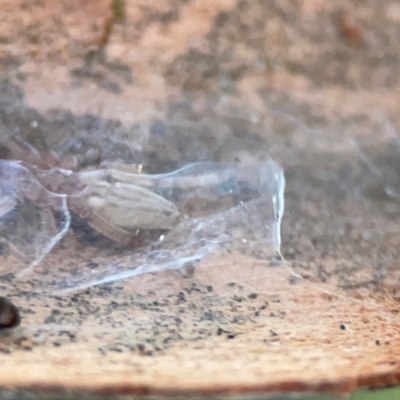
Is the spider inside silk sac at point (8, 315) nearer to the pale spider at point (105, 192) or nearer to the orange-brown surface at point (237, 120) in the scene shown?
the orange-brown surface at point (237, 120)

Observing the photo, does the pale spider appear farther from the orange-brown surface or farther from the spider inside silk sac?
the spider inside silk sac

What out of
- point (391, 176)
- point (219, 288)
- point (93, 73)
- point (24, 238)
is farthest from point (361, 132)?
point (24, 238)

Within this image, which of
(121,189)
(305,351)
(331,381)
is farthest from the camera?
(121,189)

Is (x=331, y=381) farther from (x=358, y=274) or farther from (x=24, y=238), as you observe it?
(x=24, y=238)

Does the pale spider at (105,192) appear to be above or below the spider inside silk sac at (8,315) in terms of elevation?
above

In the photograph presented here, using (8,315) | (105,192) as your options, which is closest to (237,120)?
(105,192)

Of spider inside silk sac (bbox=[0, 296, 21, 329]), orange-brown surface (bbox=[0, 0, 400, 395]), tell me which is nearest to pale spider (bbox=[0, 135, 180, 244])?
orange-brown surface (bbox=[0, 0, 400, 395])

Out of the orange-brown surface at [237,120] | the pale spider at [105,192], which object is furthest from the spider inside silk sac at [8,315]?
the pale spider at [105,192]
